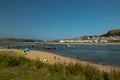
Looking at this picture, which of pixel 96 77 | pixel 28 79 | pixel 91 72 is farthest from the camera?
pixel 91 72

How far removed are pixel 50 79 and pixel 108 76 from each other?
293 centimetres

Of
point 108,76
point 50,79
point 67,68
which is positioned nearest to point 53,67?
point 67,68

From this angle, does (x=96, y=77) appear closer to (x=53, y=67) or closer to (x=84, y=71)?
(x=84, y=71)

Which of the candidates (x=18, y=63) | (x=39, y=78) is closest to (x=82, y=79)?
(x=39, y=78)

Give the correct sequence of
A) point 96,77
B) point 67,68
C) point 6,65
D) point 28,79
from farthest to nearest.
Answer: point 6,65 → point 67,68 → point 96,77 → point 28,79

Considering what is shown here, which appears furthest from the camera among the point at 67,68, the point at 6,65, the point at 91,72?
the point at 6,65

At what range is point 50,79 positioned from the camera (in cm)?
868

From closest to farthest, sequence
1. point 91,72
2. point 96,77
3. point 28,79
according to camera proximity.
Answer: point 28,79, point 96,77, point 91,72

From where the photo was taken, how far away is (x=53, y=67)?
37.8ft

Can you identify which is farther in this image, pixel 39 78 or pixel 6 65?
pixel 6 65

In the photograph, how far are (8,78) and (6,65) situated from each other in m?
4.31

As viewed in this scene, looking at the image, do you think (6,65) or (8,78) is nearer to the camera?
(8,78)

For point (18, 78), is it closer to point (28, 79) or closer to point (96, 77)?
point (28, 79)

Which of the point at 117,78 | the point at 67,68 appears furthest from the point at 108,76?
the point at 67,68
